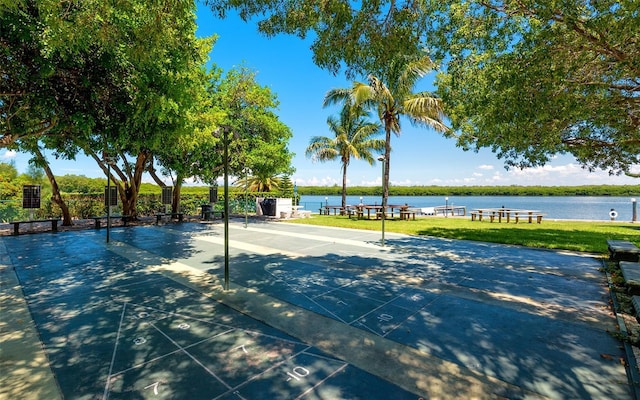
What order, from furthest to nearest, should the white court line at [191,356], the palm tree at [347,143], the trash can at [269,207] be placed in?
the palm tree at [347,143] < the trash can at [269,207] < the white court line at [191,356]

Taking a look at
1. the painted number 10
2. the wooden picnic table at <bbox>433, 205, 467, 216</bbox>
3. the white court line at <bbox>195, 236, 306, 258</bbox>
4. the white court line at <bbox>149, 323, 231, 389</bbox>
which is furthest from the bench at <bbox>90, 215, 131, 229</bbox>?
the wooden picnic table at <bbox>433, 205, 467, 216</bbox>

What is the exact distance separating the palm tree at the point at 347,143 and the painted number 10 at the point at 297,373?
71.0 ft

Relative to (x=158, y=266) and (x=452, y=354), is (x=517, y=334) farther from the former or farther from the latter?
(x=158, y=266)

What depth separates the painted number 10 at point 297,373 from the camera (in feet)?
9.84

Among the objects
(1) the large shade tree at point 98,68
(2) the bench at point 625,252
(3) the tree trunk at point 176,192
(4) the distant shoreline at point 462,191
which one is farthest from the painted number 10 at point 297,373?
(4) the distant shoreline at point 462,191

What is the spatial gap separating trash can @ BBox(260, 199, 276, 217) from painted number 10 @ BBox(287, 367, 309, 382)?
60.4 ft

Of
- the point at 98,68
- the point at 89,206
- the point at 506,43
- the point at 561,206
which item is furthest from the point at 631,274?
the point at 561,206

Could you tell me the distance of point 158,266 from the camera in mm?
7605

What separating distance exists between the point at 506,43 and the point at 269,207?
17506 millimetres

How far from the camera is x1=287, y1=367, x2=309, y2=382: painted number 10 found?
3.00 meters

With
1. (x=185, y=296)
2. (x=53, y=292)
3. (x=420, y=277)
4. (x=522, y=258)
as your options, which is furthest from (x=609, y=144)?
(x=53, y=292)

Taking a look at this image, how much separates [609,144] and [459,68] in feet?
20.8

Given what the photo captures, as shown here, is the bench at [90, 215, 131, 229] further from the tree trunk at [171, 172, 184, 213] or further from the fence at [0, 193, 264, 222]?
the fence at [0, 193, 264, 222]

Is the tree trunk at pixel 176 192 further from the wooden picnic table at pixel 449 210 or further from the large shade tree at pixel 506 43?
the wooden picnic table at pixel 449 210
